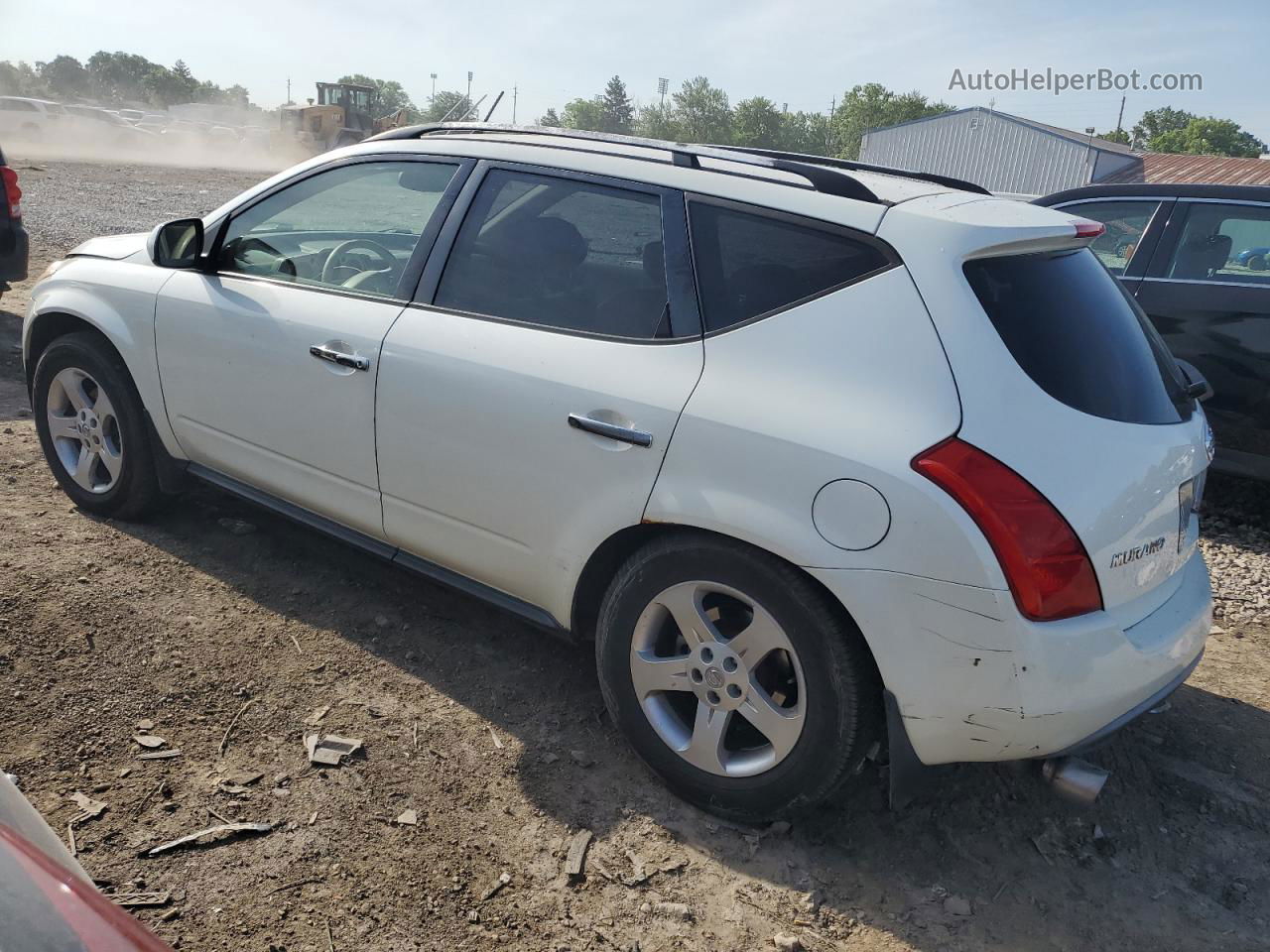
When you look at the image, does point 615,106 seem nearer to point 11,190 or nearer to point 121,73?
point 121,73

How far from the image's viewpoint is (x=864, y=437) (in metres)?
2.33

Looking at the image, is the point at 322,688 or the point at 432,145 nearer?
the point at 322,688

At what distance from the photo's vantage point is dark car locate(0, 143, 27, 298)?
23.9 feet

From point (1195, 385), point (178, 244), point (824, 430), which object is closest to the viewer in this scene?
point (824, 430)

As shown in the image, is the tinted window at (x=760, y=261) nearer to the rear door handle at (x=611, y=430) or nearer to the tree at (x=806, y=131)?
the rear door handle at (x=611, y=430)

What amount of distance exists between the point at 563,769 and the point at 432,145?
7.08ft

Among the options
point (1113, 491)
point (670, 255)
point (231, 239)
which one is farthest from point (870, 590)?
point (231, 239)

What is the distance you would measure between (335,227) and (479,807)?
2.41m

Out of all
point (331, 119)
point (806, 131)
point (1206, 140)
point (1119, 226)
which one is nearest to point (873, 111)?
→ point (806, 131)

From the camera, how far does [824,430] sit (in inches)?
93.7

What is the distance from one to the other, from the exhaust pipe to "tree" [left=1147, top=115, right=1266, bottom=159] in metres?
113

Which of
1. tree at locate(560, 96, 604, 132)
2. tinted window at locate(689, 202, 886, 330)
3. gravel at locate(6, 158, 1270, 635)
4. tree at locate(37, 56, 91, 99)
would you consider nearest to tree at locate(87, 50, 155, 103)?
tree at locate(37, 56, 91, 99)

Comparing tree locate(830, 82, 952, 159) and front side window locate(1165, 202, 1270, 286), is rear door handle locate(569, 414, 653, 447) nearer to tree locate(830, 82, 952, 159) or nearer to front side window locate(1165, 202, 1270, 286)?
front side window locate(1165, 202, 1270, 286)

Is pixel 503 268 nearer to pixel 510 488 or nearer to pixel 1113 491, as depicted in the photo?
pixel 510 488
